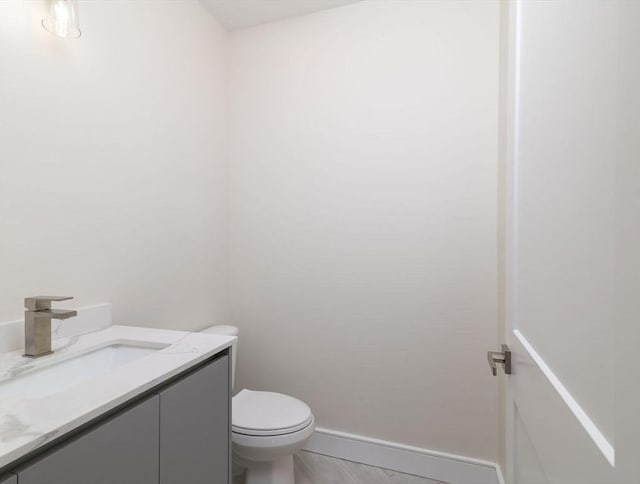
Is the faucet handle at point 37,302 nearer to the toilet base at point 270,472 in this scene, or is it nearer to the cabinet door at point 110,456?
the cabinet door at point 110,456

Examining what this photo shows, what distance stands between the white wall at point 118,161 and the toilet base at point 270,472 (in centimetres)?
78

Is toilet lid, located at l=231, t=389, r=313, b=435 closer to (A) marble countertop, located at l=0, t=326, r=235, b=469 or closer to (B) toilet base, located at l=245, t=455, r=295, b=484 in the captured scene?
(B) toilet base, located at l=245, t=455, r=295, b=484

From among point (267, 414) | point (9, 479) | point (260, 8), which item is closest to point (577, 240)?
point (9, 479)

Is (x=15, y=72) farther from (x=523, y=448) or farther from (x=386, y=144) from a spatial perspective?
(x=523, y=448)

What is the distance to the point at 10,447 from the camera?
22.2 inches

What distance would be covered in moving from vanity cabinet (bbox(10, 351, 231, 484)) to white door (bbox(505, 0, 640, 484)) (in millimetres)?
846

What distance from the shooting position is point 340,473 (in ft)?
6.00

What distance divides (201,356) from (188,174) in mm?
1139

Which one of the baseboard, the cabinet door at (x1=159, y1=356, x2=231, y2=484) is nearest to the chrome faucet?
the cabinet door at (x1=159, y1=356, x2=231, y2=484)

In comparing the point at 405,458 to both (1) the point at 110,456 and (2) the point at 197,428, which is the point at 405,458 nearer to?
(2) the point at 197,428

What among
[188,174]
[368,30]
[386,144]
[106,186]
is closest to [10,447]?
[106,186]

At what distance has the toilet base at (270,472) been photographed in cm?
156

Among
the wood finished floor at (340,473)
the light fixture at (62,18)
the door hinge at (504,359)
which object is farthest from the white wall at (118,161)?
the door hinge at (504,359)

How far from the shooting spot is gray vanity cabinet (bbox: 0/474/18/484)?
1.79ft
